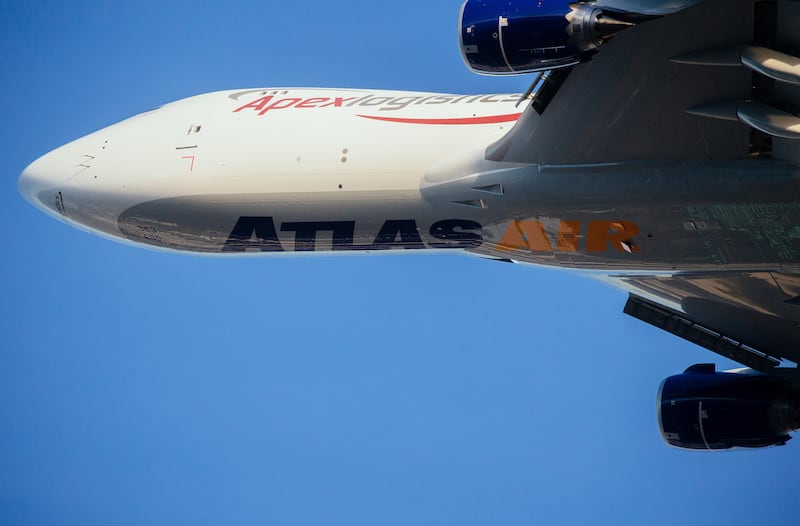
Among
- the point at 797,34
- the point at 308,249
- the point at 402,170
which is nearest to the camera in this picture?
the point at 797,34

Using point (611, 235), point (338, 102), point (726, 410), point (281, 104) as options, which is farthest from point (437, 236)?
point (726, 410)

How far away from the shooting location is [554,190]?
16594 mm

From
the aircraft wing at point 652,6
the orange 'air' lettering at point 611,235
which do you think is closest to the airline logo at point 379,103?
the orange 'air' lettering at point 611,235

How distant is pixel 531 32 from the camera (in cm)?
1466

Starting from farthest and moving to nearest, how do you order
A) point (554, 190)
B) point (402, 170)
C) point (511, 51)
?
point (402, 170), point (554, 190), point (511, 51)

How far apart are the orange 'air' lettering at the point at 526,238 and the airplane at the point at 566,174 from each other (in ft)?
0.10

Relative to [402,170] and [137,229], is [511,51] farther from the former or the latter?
[137,229]

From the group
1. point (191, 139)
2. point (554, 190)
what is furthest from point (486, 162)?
point (191, 139)

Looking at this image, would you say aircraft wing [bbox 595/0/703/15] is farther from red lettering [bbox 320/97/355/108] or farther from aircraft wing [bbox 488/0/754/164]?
red lettering [bbox 320/97/355/108]

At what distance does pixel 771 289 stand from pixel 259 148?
26.5 ft

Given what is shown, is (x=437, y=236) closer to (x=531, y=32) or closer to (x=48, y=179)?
(x=531, y=32)

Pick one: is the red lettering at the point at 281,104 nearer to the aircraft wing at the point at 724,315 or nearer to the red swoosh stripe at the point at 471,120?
the red swoosh stripe at the point at 471,120

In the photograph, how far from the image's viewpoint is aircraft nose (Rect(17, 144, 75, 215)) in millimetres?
20516

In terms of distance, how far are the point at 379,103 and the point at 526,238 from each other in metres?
3.30
